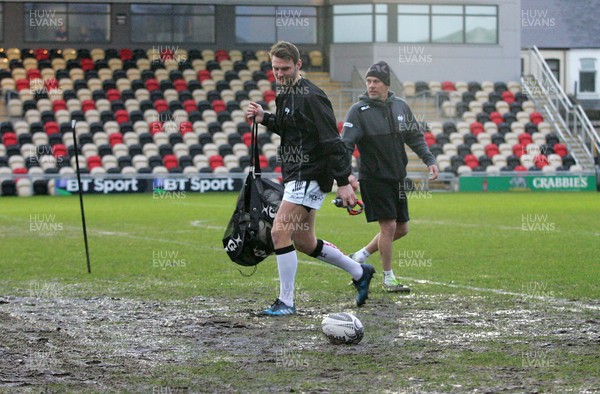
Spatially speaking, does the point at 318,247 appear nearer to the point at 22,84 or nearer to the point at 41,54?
the point at 22,84

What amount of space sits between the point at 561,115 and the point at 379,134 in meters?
38.5

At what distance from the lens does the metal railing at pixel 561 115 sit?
42.6 meters

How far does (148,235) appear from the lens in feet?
64.2

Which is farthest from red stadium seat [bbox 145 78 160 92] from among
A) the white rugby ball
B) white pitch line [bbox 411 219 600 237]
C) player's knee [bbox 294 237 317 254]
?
the white rugby ball

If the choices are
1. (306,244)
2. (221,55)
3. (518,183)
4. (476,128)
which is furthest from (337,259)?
(221,55)

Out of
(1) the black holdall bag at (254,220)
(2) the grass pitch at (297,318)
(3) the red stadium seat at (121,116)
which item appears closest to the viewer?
(2) the grass pitch at (297,318)

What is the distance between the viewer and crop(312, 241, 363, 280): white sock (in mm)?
10109

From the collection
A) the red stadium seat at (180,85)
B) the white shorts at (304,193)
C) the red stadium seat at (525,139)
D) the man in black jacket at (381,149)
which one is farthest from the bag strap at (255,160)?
the red stadium seat at (180,85)

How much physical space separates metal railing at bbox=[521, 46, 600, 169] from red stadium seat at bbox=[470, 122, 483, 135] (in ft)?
9.66

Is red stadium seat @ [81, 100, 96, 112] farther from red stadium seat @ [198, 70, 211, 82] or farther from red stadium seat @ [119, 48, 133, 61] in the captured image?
red stadium seat @ [198, 70, 211, 82]

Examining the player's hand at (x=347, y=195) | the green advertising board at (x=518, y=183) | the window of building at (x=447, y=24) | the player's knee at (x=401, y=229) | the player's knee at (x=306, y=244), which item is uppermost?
the window of building at (x=447, y=24)

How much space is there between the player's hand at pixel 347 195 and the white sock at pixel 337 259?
2.13ft

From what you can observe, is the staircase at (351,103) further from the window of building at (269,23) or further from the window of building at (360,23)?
the window of building at (269,23)

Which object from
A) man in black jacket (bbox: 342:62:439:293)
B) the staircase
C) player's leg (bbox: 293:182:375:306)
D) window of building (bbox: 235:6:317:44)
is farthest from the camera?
window of building (bbox: 235:6:317:44)
